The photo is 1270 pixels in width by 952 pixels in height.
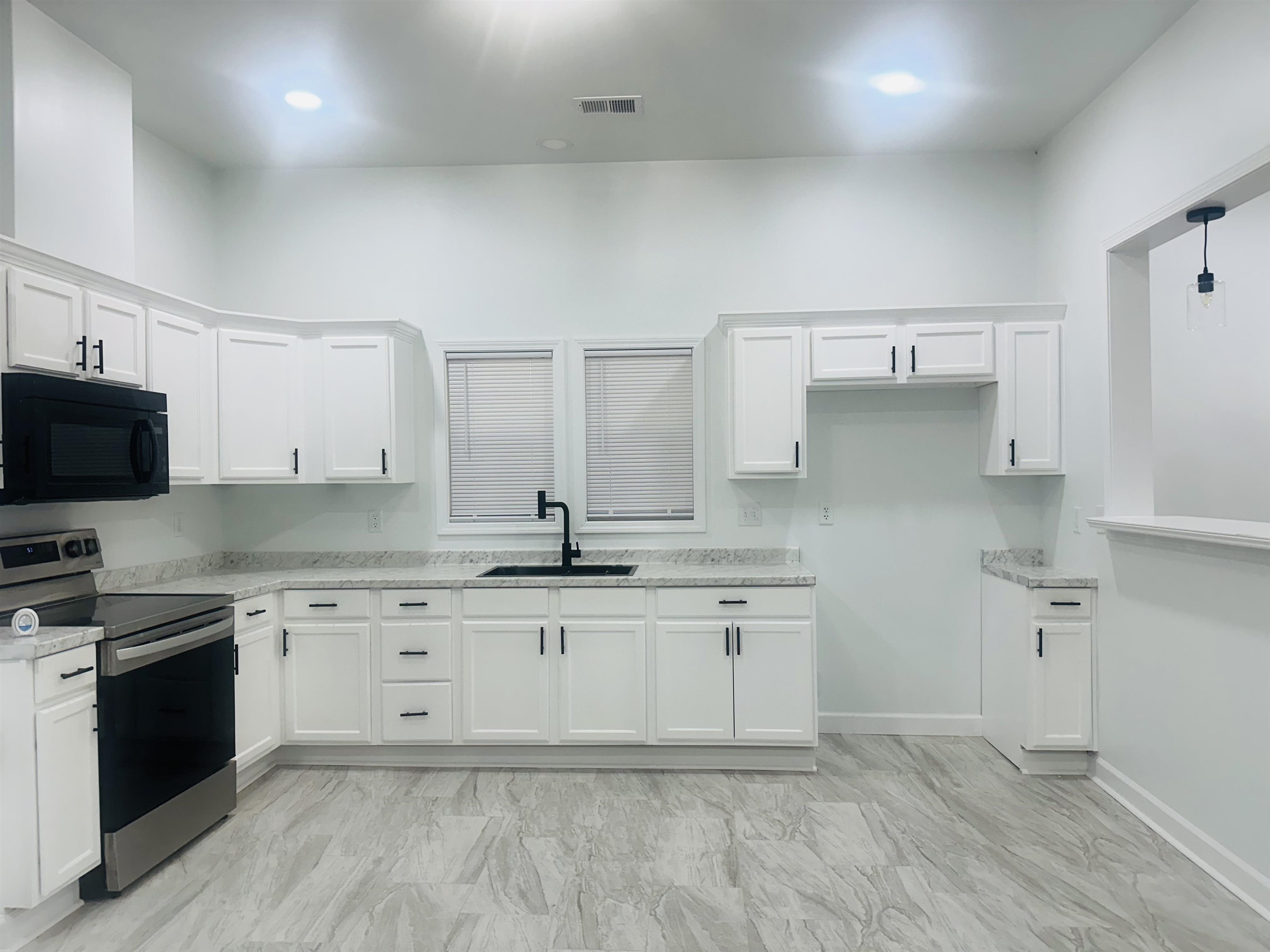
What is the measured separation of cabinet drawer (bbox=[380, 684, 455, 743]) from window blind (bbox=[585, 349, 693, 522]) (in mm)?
1256

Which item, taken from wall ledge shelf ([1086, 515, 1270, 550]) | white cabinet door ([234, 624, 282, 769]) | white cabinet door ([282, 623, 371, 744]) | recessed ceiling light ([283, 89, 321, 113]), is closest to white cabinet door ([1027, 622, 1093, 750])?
wall ledge shelf ([1086, 515, 1270, 550])

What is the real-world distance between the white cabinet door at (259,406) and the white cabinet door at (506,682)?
4.37 ft

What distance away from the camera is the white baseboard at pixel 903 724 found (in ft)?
12.9

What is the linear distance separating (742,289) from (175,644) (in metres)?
3.17

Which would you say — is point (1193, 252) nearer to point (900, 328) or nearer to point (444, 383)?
point (900, 328)

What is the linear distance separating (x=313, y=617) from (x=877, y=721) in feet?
10.0

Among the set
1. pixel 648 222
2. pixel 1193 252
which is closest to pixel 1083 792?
pixel 1193 252

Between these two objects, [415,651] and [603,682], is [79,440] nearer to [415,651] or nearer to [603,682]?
[415,651]

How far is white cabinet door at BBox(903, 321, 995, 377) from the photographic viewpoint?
360cm

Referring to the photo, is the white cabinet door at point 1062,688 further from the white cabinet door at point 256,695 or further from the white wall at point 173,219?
the white wall at point 173,219

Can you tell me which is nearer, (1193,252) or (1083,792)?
(1083,792)

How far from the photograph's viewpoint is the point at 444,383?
160 inches

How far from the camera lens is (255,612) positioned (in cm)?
331

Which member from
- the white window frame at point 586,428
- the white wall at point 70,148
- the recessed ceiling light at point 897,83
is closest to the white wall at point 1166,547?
the recessed ceiling light at point 897,83
